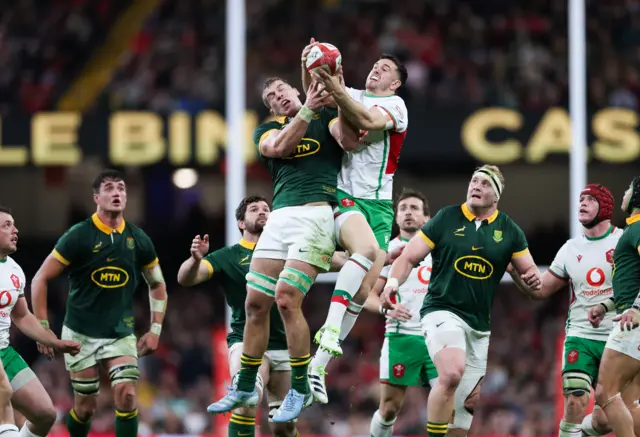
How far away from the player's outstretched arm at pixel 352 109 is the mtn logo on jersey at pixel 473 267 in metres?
1.47

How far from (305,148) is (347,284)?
3.24 feet

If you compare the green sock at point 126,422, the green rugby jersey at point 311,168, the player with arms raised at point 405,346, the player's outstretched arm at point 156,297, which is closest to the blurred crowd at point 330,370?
the player with arms raised at point 405,346

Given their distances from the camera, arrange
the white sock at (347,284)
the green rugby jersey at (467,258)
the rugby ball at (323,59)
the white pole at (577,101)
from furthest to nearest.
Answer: the white pole at (577,101)
the green rugby jersey at (467,258)
the white sock at (347,284)
the rugby ball at (323,59)

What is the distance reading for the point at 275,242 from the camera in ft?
29.3

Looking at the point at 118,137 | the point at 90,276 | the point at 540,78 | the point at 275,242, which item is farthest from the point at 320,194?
the point at 540,78

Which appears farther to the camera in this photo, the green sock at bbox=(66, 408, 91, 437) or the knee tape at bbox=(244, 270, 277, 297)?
the green sock at bbox=(66, 408, 91, 437)

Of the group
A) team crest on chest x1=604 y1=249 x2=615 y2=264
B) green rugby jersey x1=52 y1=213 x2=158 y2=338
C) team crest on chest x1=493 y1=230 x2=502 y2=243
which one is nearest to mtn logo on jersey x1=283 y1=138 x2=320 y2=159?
team crest on chest x1=493 y1=230 x2=502 y2=243

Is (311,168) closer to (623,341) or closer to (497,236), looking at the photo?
(497,236)

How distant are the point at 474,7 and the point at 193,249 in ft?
40.1

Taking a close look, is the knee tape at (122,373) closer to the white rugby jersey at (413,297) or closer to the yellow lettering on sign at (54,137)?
the white rugby jersey at (413,297)

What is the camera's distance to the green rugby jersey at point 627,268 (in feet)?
30.8

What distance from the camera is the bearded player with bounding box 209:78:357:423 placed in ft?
28.6

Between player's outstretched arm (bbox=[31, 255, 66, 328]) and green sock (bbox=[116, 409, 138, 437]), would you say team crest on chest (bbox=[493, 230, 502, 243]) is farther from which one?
player's outstretched arm (bbox=[31, 255, 66, 328])

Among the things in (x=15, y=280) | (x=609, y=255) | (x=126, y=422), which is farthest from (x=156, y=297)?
(x=609, y=255)
